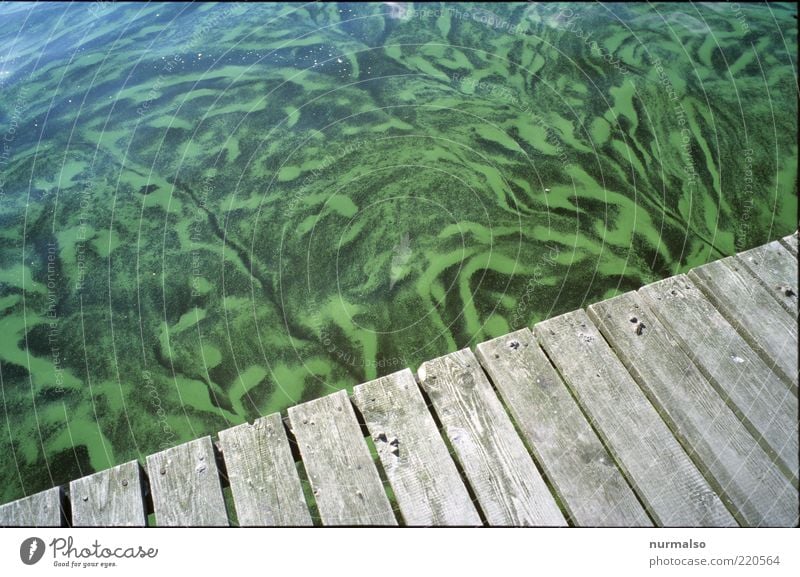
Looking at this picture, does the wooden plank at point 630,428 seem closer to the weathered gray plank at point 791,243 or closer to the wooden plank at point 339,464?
the wooden plank at point 339,464

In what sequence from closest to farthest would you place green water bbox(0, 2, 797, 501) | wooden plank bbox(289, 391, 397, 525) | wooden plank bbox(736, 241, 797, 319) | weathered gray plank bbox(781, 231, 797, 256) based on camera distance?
wooden plank bbox(289, 391, 397, 525), wooden plank bbox(736, 241, 797, 319), weathered gray plank bbox(781, 231, 797, 256), green water bbox(0, 2, 797, 501)

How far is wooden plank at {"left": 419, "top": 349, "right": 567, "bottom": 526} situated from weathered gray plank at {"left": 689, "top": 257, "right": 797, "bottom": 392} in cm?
88

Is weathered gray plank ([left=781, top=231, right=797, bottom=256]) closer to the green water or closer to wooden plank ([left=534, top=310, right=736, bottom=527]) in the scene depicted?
the green water

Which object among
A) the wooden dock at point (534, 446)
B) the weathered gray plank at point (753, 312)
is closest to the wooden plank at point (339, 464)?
the wooden dock at point (534, 446)

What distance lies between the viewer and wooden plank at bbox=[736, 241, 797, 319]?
237cm

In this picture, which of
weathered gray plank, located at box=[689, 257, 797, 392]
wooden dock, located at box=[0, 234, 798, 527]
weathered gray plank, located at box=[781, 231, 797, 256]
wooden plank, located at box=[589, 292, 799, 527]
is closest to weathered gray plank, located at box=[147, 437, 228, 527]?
wooden dock, located at box=[0, 234, 798, 527]

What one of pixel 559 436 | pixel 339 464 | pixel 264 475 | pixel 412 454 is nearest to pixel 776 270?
pixel 559 436

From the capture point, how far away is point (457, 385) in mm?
2180

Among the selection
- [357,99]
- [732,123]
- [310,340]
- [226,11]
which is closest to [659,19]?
[732,123]

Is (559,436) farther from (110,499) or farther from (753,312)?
(110,499)

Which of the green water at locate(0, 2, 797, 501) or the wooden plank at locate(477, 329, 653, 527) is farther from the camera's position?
the green water at locate(0, 2, 797, 501)

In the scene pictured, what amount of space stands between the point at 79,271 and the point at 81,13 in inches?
72.4

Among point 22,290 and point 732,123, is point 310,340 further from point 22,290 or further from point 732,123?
point 732,123

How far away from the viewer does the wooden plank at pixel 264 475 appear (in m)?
1.94
